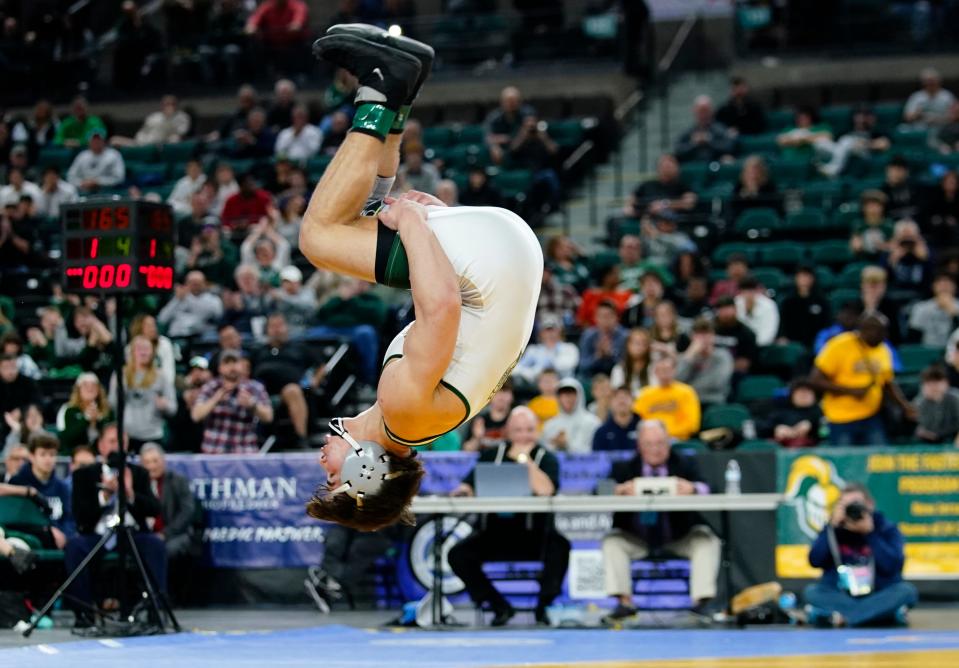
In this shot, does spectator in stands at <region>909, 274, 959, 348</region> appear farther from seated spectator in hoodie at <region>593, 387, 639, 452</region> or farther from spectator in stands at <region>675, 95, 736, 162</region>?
spectator in stands at <region>675, 95, 736, 162</region>

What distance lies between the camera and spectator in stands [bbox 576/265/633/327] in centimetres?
1495

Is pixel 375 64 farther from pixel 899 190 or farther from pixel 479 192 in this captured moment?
pixel 899 190

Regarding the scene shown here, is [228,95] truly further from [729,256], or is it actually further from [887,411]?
[887,411]

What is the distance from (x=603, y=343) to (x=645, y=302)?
0.73m

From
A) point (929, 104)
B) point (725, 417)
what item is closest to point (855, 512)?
point (725, 417)

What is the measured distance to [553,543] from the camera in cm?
1160

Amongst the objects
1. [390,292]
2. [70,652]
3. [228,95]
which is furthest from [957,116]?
[70,652]

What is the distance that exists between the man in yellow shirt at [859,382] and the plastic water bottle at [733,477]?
3.81 ft

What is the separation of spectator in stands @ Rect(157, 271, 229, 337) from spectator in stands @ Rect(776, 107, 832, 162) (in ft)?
21.9

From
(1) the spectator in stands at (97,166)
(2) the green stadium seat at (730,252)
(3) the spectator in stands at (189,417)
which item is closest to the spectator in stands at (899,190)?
(2) the green stadium seat at (730,252)

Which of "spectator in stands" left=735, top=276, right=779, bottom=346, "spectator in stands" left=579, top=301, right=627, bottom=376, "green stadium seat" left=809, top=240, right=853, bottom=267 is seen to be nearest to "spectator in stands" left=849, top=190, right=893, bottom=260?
"green stadium seat" left=809, top=240, right=853, bottom=267

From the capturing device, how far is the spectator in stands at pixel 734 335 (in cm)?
1388

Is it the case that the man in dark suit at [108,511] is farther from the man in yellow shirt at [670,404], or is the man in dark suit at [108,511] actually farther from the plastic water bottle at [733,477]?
the plastic water bottle at [733,477]

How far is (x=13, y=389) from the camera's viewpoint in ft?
45.9
